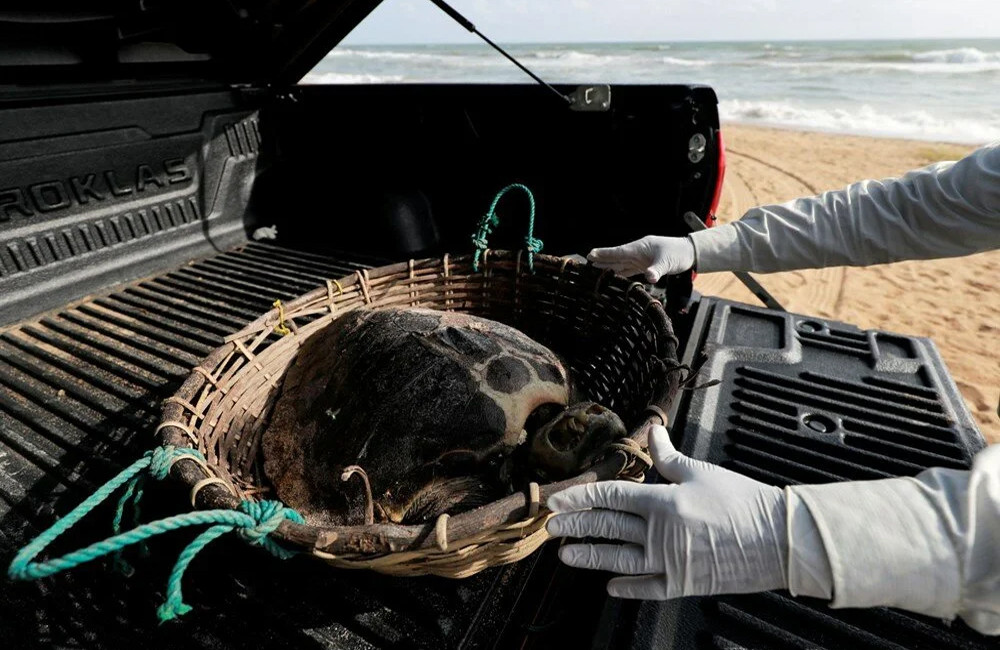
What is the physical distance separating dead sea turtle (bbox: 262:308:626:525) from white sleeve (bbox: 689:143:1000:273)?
0.76 m

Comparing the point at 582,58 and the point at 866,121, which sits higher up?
the point at 582,58

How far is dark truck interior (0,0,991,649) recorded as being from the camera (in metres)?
1.16

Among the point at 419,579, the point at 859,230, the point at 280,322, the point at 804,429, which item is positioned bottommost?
the point at 419,579

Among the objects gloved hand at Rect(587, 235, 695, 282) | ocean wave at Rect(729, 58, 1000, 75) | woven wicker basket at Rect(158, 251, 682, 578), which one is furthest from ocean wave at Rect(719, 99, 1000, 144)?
woven wicker basket at Rect(158, 251, 682, 578)

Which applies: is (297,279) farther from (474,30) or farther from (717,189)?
(717,189)

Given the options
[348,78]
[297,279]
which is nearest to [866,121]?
[297,279]

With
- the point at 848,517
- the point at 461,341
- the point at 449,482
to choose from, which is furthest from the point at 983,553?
the point at 461,341

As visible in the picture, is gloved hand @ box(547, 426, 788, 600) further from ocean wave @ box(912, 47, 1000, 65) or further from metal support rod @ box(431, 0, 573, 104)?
ocean wave @ box(912, 47, 1000, 65)

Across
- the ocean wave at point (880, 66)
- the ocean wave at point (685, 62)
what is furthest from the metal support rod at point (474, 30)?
the ocean wave at point (685, 62)

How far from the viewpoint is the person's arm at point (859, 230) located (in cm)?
155

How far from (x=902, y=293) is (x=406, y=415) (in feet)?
17.1

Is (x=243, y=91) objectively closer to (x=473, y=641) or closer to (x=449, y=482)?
(x=449, y=482)

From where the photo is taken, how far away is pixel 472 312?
2137 millimetres

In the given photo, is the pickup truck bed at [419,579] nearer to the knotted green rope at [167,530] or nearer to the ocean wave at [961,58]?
the knotted green rope at [167,530]
